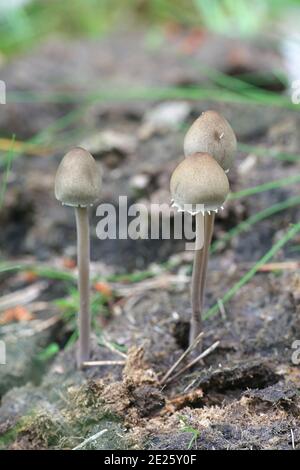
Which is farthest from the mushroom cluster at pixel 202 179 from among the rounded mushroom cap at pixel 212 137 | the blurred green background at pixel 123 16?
the blurred green background at pixel 123 16

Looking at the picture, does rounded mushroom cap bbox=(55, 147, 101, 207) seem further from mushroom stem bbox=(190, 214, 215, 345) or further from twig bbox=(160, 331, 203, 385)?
twig bbox=(160, 331, 203, 385)

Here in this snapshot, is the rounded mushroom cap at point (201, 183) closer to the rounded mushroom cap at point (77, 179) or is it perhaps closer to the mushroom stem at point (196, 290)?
the mushroom stem at point (196, 290)

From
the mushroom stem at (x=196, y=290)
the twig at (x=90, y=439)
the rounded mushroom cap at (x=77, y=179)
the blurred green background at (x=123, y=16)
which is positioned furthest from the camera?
the blurred green background at (x=123, y=16)

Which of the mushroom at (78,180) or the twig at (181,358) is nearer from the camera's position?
the mushroom at (78,180)

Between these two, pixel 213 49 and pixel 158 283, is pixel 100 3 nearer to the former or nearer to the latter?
pixel 213 49

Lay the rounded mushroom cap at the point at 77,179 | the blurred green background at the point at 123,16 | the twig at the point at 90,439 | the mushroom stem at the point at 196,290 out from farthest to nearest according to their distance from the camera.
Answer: the blurred green background at the point at 123,16 < the mushroom stem at the point at 196,290 < the rounded mushroom cap at the point at 77,179 < the twig at the point at 90,439

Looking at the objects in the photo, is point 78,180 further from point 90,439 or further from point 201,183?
point 90,439

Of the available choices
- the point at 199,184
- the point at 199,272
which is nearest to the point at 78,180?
the point at 199,184
